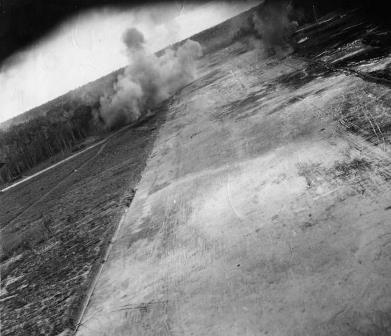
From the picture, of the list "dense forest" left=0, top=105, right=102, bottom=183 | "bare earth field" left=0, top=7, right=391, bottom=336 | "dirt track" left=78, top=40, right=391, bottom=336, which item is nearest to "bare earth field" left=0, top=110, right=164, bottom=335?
"bare earth field" left=0, top=7, right=391, bottom=336

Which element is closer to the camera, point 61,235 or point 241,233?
point 241,233

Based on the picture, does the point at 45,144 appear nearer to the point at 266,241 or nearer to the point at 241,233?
the point at 241,233

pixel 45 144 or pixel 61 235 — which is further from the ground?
pixel 45 144

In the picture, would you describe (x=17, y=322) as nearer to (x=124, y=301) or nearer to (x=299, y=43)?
(x=124, y=301)

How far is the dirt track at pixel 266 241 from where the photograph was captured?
2.92 meters

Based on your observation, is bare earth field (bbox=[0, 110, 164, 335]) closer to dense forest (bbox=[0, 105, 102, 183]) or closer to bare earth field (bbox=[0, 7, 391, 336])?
bare earth field (bbox=[0, 7, 391, 336])

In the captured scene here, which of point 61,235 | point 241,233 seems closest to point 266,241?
point 241,233

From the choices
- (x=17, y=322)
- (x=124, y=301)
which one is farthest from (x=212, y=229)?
(x=17, y=322)

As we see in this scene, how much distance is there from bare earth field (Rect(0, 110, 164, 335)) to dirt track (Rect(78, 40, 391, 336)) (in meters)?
0.44

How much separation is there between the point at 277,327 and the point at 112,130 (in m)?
16.3

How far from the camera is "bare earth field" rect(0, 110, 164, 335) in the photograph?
4.69m

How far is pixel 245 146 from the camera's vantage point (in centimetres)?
665

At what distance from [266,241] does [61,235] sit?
15.3 ft

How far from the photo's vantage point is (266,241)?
12.6 ft
